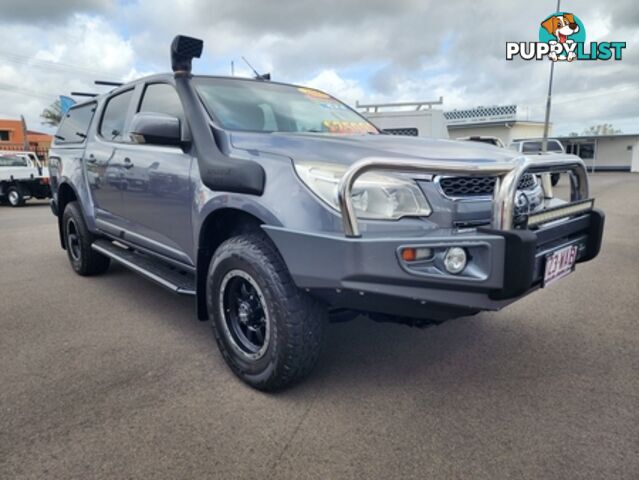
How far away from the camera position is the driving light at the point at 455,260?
1993 mm

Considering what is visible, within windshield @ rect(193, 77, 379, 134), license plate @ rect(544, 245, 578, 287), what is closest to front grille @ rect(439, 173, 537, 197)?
license plate @ rect(544, 245, 578, 287)

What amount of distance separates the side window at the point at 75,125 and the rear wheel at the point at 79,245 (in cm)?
73

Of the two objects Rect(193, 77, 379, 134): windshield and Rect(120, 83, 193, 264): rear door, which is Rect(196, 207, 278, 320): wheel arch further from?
Rect(193, 77, 379, 134): windshield

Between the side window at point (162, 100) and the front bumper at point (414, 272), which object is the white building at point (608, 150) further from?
the front bumper at point (414, 272)

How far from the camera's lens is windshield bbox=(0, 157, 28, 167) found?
15172 mm

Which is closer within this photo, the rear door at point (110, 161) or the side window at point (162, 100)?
the side window at point (162, 100)

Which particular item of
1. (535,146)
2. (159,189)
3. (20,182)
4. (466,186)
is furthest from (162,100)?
(535,146)

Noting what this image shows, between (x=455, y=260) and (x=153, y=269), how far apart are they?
7.95 ft

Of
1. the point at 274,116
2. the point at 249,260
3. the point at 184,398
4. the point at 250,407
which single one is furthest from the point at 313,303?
the point at 274,116

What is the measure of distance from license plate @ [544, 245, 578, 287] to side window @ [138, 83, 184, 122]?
231 centimetres

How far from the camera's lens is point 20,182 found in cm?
1475

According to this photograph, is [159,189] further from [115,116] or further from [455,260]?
[455,260]

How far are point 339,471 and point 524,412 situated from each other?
40.1 inches

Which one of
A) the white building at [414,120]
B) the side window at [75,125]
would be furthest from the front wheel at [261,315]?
the white building at [414,120]
